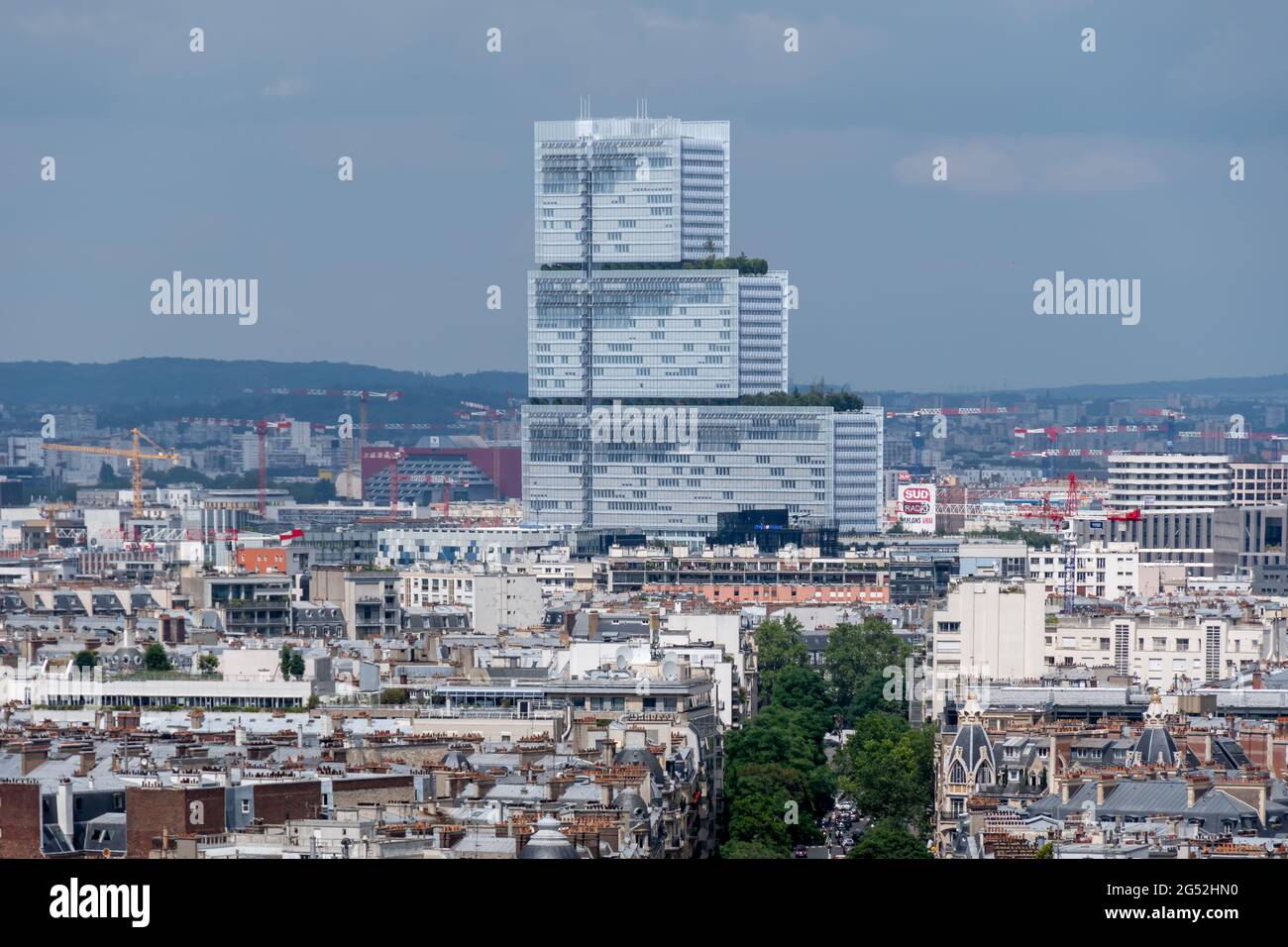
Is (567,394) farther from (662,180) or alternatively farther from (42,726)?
(42,726)

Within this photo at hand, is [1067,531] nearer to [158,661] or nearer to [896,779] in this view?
[158,661]

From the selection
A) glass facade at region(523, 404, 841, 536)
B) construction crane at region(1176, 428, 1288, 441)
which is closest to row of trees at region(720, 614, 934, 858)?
glass facade at region(523, 404, 841, 536)

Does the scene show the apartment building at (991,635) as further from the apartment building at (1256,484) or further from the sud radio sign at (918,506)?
the apartment building at (1256,484)

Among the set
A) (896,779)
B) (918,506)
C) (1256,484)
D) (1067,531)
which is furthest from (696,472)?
(896,779)

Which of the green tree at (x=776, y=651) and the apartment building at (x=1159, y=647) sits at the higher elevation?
the apartment building at (x=1159, y=647)

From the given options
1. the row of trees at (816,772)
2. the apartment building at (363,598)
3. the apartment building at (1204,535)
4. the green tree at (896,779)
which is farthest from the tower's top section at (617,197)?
the green tree at (896,779)

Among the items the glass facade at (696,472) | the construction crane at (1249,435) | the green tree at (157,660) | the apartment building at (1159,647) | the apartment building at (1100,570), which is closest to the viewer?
the green tree at (157,660)
